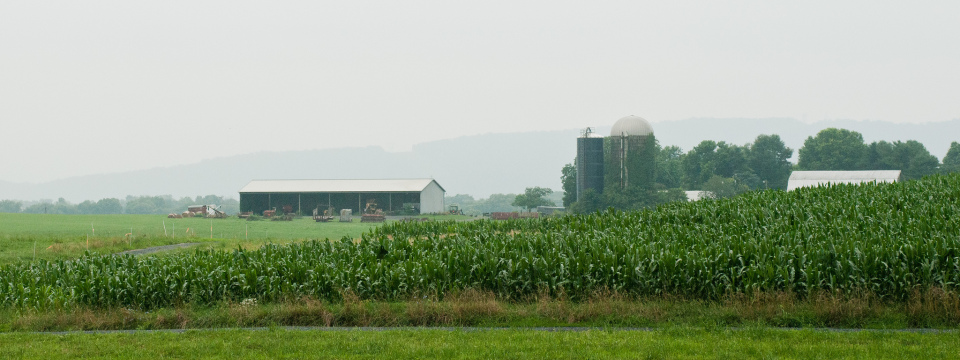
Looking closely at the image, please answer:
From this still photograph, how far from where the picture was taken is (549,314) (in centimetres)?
1462

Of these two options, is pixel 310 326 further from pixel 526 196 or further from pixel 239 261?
pixel 526 196

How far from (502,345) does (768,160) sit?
371 ft

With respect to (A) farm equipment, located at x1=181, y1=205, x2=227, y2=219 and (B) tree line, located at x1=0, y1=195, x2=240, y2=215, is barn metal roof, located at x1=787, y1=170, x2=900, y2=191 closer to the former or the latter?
(A) farm equipment, located at x1=181, y1=205, x2=227, y2=219

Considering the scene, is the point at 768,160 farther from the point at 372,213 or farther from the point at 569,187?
the point at 372,213

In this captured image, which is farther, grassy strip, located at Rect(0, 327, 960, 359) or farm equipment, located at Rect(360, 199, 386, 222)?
farm equipment, located at Rect(360, 199, 386, 222)

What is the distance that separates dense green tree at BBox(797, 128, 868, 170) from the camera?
374ft

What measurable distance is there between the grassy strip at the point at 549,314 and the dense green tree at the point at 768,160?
107 metres

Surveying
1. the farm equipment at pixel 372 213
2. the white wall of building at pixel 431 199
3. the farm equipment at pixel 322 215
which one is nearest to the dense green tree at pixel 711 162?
the white wall of building at pixel 431 199

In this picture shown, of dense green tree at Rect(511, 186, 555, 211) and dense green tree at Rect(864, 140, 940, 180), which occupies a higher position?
dense green tree at Rect(864, 140, 940, 180)

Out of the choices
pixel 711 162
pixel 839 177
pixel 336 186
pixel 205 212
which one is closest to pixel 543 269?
pixel 336 186

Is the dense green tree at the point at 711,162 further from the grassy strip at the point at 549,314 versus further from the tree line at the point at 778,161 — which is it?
the grassy strip at the point at 549,314

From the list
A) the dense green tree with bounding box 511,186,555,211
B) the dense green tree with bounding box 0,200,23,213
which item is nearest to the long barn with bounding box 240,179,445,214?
the dense green tree with bounding box 511,186,555,211

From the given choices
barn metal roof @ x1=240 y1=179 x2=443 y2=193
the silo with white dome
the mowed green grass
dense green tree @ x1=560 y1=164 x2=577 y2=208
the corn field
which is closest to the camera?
the corn field

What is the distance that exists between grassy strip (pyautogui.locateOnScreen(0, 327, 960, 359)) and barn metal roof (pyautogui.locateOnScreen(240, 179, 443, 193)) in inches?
2717
